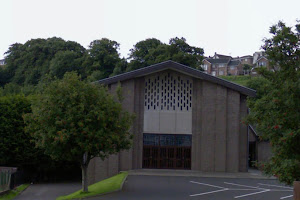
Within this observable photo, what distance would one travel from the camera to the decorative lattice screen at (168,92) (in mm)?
35281

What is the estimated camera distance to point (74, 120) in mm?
21891

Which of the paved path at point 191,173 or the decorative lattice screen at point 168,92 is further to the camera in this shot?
the decorative lattice screen at point 168,92

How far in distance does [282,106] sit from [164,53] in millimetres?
44743

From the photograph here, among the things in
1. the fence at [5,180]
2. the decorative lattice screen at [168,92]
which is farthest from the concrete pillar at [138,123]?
the fence at [5,180]

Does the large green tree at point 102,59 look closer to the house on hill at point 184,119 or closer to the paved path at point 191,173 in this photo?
the house on hill at point 184,119

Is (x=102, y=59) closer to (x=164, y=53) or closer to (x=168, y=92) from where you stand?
(x=164, y=53)

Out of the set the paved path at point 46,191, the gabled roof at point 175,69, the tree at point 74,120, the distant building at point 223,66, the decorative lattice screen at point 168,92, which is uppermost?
the distant building at point 223,66

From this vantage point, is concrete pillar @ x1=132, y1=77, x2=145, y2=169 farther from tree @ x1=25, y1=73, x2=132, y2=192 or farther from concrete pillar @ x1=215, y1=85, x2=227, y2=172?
tree @ x1=25, y1=73, x2=132, y2=192

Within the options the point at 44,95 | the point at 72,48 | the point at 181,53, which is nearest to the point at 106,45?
the point at 72,48

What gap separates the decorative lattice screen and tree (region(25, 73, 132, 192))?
39.7 ft

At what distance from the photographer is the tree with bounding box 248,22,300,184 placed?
41.7ft

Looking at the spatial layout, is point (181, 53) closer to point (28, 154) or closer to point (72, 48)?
point (72, 48)

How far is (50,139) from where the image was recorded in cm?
2214

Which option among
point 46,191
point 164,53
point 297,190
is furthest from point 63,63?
point 297,190
